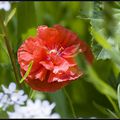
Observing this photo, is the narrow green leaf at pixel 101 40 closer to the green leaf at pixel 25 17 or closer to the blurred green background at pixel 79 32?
the blurred green background at pixel 79 32

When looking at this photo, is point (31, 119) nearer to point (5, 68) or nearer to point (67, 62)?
point (67, 62)

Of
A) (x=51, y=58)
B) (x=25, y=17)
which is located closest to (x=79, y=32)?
(x=25, y=17)

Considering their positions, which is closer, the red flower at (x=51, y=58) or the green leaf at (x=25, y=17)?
the red flower at (x=51, y=58)

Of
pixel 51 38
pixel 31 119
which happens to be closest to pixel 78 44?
pixel 51 38

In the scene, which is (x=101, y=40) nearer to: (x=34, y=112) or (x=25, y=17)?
(x=34, y=112)

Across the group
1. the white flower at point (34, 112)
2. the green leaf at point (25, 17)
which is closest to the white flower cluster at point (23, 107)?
the white flower at point (34, 112)

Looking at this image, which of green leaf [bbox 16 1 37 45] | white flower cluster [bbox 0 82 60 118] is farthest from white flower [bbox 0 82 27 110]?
green leaf [bbox 16 1 37 45]
